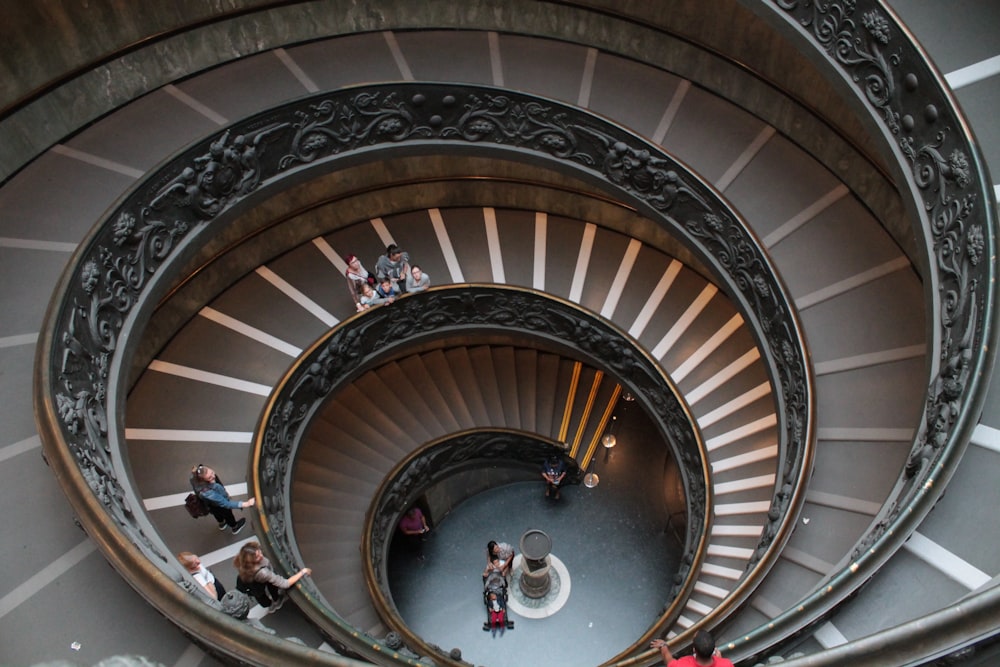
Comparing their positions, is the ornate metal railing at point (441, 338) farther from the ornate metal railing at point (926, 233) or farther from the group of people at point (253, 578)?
the ornate metal railing at point (926, 233)

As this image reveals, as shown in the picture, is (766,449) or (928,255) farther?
(766,449)

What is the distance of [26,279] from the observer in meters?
7.81

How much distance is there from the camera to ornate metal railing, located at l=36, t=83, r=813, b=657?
632 cm

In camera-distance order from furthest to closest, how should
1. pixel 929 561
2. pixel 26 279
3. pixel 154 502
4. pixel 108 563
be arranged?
1. pixel 154 502
2. pixel 26 279
3. pixel 108 563
4. pixel 929 561

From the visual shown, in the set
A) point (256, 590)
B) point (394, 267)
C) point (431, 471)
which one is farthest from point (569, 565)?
point (256, 590)

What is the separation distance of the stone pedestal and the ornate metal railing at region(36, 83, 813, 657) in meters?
3.26

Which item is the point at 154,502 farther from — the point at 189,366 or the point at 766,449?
the point at 766,449

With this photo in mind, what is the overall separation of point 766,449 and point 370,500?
6624mm

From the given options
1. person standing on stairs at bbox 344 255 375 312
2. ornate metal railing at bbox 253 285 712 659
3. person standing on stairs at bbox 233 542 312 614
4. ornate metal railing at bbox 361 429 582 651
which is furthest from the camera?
ornate metal railing at bbox 361 429 582 651

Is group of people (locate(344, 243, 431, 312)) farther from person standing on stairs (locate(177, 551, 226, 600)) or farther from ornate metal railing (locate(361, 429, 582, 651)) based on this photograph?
person standing on stairs (locate(177, 551, 226, 600))

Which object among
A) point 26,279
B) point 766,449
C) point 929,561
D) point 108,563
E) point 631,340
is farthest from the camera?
point 631,340

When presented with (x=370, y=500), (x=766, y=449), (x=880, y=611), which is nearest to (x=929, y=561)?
(x=880, y=611)

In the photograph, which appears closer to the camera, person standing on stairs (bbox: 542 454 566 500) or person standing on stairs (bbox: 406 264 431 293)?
person standing on stairs (bbox: 406 264 431 293)

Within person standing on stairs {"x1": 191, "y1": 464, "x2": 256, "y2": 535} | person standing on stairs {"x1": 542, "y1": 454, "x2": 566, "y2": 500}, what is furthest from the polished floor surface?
person standing on stairs {"x1": 191, "y1": 464, "x2": 256, "y2": 535}
